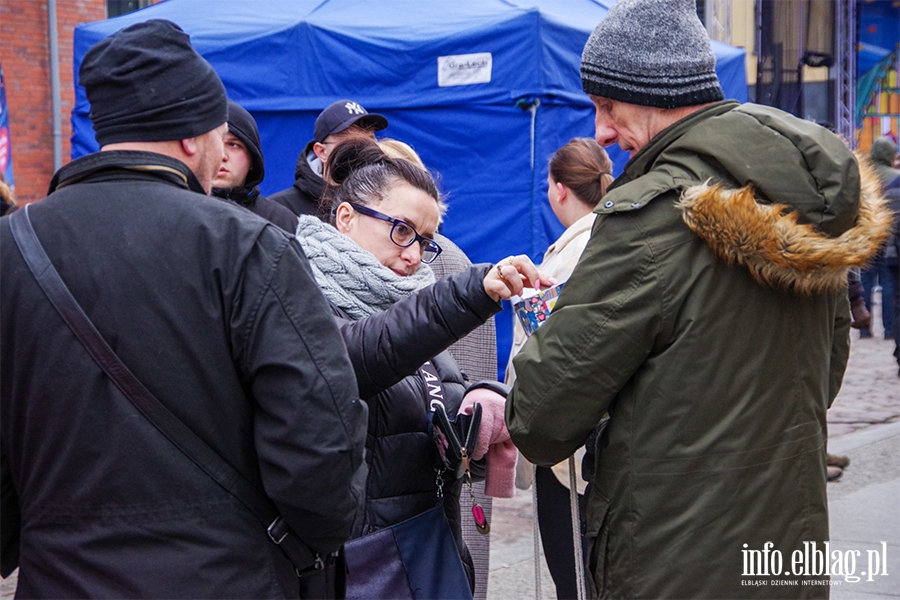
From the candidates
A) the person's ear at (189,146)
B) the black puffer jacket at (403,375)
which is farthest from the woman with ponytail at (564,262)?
the person's ear at (189,146)

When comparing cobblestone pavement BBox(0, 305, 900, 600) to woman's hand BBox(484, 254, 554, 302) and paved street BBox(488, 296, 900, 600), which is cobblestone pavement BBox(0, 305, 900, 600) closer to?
paved street BBox(488, 296, 900, 600)

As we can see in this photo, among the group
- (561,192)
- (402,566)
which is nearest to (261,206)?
(561,192)

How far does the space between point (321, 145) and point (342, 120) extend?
5.9 inches

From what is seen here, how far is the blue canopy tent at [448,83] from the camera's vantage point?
21.5 feet

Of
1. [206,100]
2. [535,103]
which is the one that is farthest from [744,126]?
[535,103]

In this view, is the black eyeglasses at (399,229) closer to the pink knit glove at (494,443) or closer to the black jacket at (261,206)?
the pink knit glove at (494,443)

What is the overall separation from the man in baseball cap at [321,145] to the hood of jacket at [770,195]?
254 cm

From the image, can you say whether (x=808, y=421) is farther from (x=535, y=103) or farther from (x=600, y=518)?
(x=535, y=103)

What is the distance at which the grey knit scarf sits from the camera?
89.7 inches

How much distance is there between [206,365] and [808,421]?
1.24 metres

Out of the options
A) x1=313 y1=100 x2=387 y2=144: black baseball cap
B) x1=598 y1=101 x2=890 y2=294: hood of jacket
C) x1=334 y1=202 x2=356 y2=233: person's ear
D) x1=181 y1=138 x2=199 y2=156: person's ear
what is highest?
x1=181 y1=138 x2=199 y2=156: person's ear

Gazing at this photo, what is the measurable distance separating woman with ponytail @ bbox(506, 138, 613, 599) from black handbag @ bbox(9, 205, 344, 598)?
165cm

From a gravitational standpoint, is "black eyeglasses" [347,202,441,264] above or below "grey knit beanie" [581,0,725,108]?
below

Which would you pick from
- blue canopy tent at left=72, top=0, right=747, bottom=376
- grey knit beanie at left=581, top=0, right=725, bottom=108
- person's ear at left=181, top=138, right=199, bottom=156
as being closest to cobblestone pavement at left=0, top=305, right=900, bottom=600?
blue canopy tent at left=72, top=0, right=747, bottom=376
